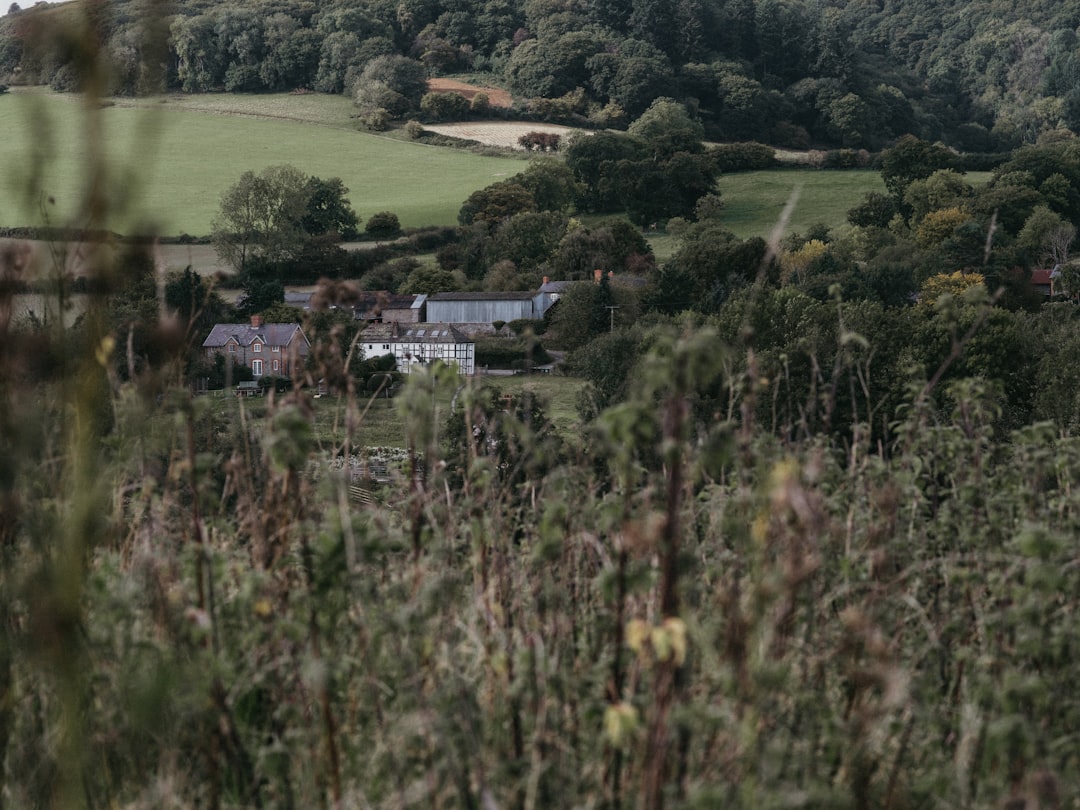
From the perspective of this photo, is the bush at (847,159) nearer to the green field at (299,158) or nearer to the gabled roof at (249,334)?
the green field at (299,158)

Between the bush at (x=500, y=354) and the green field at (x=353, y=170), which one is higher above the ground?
the green field at (x=353, y=170)

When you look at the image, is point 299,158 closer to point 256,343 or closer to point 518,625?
point 256,343

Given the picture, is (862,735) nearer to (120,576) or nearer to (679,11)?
(120,576)

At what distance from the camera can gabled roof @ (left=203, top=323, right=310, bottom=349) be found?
4328cm

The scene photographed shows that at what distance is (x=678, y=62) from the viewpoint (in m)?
108

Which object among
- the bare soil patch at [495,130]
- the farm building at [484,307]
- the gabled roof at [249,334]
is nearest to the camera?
the gabled roof at [249,334]

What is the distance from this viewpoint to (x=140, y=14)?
1555 mm

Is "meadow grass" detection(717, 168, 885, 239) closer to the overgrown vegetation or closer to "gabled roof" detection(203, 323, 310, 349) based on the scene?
"gabled roof" detection(203, 323, 310, 349)

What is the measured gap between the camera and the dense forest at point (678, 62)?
92375mm

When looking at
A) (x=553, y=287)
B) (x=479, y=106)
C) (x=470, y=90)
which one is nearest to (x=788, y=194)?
(x=553, y=287)

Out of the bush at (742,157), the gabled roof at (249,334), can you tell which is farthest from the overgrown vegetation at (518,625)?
the bush at (742,157)

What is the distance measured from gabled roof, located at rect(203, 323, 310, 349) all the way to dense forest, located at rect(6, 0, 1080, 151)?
41.8m

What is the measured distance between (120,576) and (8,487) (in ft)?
4.65

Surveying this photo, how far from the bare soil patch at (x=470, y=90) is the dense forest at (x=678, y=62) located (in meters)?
1.47
